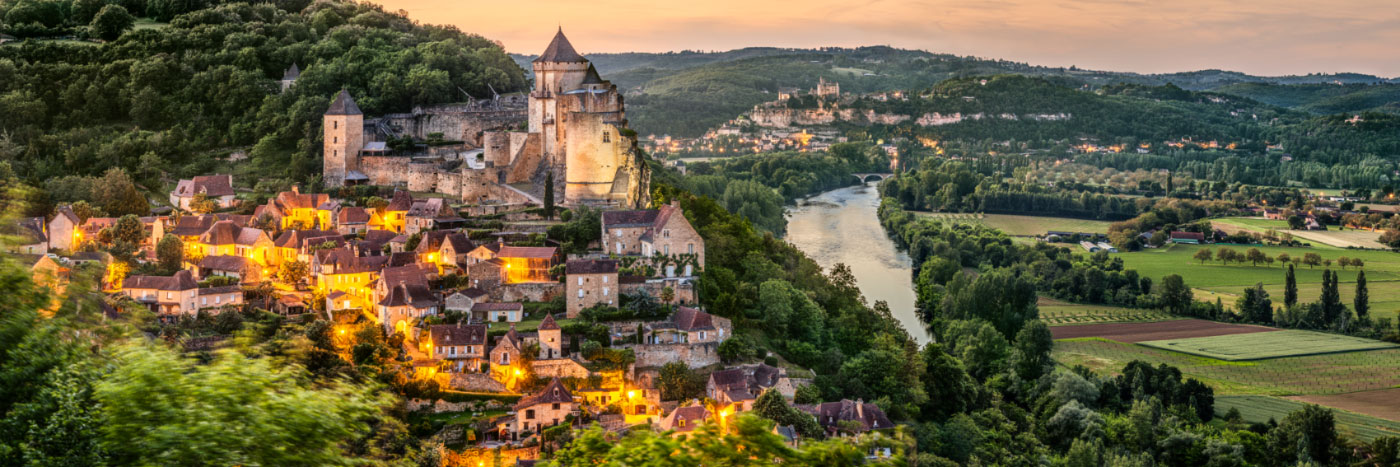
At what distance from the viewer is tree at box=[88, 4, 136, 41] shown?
1615 inches

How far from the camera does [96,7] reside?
140ft

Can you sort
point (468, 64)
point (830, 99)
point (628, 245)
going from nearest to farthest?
point (628, 245) < point (468, 64) < point (830, 99)

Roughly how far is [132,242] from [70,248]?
133 centimetres

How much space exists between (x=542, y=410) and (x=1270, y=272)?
40.5 meters

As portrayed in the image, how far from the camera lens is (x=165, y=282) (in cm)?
2417

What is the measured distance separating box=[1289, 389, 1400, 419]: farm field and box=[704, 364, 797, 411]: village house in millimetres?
17137

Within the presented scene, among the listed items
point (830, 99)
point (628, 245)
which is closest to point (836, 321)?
point (628, 245)

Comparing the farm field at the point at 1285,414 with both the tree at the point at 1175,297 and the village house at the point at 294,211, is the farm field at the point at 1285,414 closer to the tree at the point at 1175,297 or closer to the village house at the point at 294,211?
the tree at the point at 1175,297

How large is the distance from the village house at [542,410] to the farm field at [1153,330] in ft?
72.7

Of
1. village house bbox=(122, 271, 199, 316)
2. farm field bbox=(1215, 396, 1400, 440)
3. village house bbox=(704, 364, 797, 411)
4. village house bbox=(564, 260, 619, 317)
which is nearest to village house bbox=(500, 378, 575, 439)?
village house bbox=(704, 364, 797, 411)

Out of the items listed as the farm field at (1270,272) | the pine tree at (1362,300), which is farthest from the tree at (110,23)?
the pine tree at (1362,300)

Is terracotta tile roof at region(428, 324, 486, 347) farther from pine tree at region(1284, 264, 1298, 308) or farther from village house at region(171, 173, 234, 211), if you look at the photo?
pine tree at region(1284, 264, 1298, 308)

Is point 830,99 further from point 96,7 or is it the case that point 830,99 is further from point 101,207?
point 101,207

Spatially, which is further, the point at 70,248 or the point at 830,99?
the point at 830,99
